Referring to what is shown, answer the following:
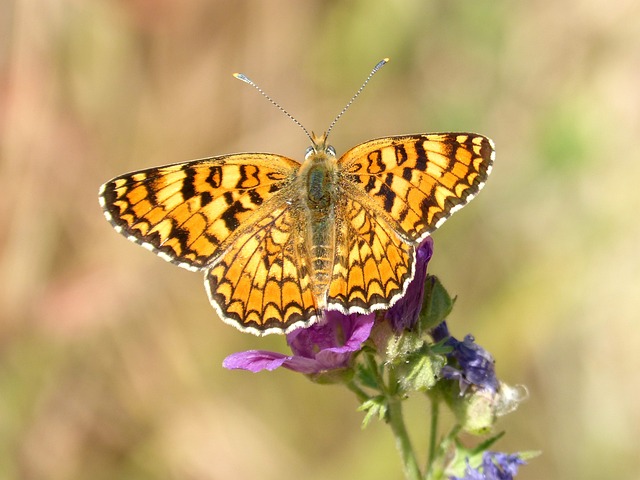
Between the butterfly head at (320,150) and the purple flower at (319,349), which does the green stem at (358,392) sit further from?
the butterfly head at (320,150)

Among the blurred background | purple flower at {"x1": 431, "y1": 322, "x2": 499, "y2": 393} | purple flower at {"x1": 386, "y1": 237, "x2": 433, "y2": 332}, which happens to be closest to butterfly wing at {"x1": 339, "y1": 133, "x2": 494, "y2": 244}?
purple flower at {"x1": 386, "y1": 237, "x2": 433, "y2": 332}

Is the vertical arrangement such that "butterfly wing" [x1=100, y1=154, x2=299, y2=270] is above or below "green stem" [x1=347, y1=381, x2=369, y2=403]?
above

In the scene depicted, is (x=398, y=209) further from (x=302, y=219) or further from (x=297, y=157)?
(x=297, y=157)

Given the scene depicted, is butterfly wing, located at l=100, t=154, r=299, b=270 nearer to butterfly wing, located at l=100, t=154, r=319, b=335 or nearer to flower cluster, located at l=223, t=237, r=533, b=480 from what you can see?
butterfly wing, located at l=100, t=154, r=319, b=335

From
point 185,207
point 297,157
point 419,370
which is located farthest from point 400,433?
point 297,157

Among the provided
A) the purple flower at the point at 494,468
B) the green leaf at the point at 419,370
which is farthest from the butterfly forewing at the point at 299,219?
the purple flower at the point at 494,468

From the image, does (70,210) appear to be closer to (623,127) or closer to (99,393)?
(99,393)

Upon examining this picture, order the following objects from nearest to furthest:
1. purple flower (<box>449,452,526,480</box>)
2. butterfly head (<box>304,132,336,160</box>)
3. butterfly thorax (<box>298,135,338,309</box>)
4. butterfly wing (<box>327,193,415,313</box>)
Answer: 1. butterfly wing (<box>327,193,415,313</box>)
2. butterfly thorax (<box>298,135,338,309</box>)
3. purple flower (<box>449,452,526,480</box>)
4. butterfly head (<box>304,132,336,160</box>)
